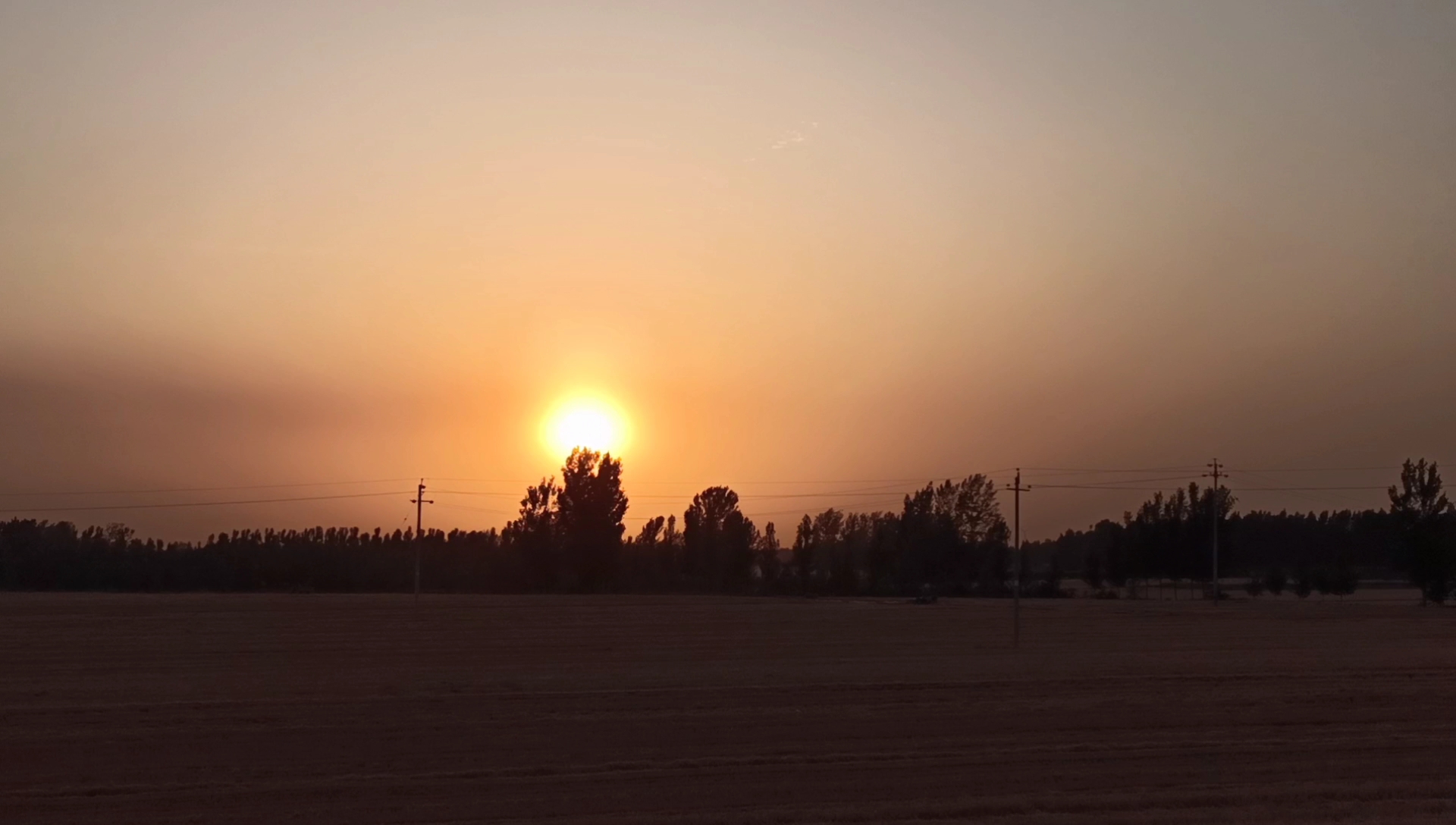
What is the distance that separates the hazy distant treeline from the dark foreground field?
222 feet

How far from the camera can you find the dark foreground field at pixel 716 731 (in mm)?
14312

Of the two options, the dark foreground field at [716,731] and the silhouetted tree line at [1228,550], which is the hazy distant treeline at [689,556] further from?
the dark foreground field at [716,731]

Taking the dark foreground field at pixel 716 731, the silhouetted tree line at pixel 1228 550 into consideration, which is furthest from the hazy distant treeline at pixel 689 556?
the dark foreground field at pixel 716 731

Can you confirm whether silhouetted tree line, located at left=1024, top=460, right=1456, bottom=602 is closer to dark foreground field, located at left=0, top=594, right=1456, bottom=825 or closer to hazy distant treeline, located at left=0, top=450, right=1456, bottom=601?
hazy distant treeline, located at left=0, top=450, right=1456, bottom=601

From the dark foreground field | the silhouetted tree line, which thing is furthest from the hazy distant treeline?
the dark foreground field

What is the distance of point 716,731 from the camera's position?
20.2m

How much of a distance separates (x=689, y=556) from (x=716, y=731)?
116 meters

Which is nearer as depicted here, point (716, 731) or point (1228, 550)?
point (716, 731)

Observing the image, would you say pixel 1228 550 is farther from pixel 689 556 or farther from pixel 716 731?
pixel 716 731

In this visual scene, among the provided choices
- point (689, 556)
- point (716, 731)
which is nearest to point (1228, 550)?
point (689, 556)

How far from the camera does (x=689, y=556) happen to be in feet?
445

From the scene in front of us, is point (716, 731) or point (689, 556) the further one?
point (689, 556)

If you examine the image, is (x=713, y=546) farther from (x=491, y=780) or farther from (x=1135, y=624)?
(x=491, y=780)

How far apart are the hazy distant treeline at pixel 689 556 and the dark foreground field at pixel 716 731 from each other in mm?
67535
